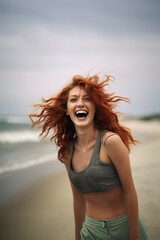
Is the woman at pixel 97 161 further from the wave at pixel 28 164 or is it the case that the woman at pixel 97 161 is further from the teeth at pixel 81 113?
the wave at pixel 28 164

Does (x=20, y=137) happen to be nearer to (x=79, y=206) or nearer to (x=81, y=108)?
(x=79, y=206)

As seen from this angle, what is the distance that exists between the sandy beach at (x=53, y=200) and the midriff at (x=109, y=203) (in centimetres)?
66

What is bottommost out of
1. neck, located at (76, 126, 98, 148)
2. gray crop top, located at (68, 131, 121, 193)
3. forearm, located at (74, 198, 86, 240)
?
forearm, located at (74, 198, 86, 240)

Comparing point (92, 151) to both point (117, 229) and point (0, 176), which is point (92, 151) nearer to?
point (117, 229)

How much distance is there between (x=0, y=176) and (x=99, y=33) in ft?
4.45

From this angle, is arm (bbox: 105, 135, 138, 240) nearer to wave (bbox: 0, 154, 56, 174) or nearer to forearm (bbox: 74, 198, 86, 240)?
forearm (bbox: 74, 198, 86, 240)

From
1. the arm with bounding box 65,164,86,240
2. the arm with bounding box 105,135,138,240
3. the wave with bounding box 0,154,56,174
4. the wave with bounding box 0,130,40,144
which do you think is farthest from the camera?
the wave with bounding box 0,130,40,144

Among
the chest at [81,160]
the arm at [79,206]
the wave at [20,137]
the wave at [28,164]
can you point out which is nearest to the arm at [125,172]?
the chest at [81,160]

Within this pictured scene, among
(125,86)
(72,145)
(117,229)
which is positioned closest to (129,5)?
(125,86)

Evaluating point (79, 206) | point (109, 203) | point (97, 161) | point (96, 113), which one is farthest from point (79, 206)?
point (96, 113)

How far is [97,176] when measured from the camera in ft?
4.39

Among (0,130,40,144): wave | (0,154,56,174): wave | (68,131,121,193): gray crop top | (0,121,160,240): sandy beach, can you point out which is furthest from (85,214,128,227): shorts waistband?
(0,130,40,144): wave

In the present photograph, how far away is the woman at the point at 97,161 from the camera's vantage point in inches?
53.0

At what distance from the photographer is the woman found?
1.35 m
